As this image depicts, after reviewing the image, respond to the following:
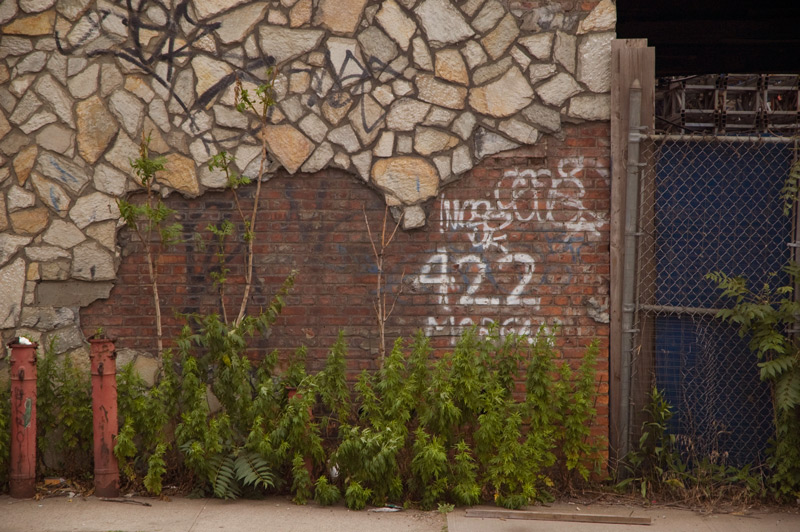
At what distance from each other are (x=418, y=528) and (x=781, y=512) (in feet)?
7.90

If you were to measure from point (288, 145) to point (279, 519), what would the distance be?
2495 mm

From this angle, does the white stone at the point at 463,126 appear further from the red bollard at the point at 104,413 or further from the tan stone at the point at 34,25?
the tan stone at the point at 34,25

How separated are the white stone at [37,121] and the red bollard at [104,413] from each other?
5.41 ft

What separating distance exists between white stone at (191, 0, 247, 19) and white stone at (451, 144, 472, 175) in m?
1.84

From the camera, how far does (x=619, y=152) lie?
197 inches

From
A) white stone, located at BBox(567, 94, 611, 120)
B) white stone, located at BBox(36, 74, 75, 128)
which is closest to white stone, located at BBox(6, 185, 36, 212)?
white stone, located at BBox(36, 74, 75, 128)

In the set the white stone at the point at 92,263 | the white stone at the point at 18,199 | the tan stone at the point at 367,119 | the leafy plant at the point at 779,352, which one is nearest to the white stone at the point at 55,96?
the white stone at the point at 18,199

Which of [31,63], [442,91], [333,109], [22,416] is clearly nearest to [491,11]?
[442,91]

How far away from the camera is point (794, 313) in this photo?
470 centimetres

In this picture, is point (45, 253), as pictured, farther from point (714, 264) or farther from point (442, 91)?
point (714, 264)

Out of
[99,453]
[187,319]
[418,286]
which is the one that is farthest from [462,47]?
[99,453]

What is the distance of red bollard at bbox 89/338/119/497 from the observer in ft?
15.1

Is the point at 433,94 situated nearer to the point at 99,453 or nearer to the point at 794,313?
the point at 794,313

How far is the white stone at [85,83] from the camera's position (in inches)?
201
